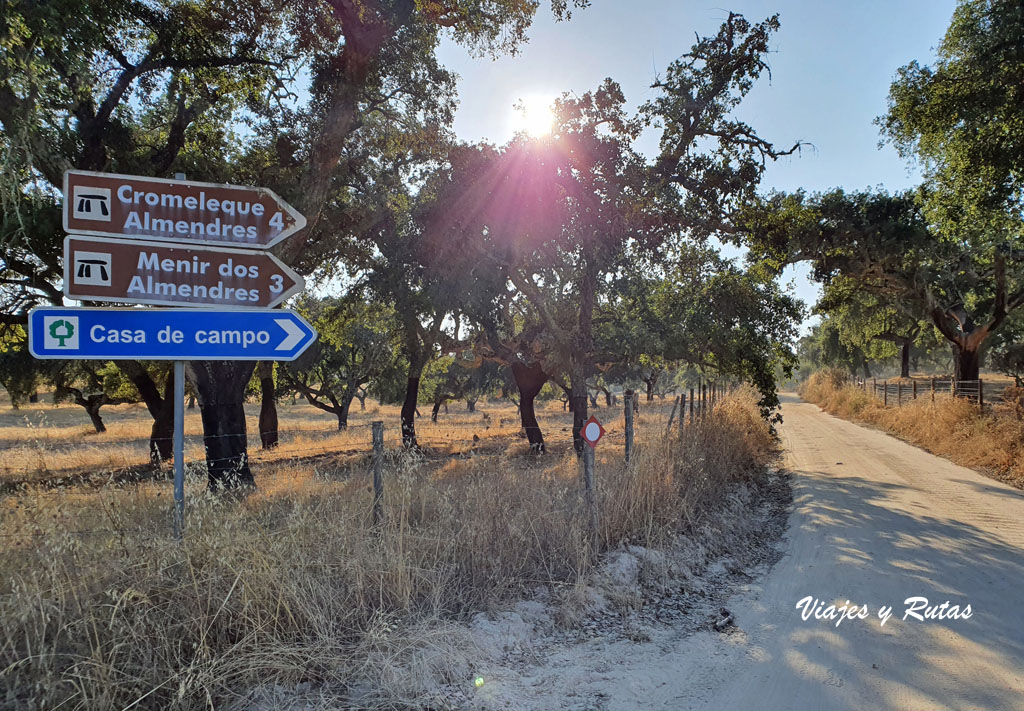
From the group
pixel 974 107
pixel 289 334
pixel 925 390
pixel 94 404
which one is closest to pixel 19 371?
pixel 94 404

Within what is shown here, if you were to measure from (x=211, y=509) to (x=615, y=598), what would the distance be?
3.24m

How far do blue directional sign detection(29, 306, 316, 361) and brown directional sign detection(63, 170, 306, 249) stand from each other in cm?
57

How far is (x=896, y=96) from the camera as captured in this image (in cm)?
1208

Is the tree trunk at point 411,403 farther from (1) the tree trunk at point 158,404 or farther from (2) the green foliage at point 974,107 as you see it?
(2) the green foliage at point 974,107

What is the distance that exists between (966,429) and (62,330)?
17.8m

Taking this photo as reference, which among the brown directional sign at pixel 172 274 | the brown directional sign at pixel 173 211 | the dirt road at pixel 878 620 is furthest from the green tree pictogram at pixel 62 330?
the dirt road at pixel 878 620

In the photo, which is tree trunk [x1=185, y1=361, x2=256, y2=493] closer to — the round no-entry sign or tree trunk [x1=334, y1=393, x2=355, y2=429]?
the round no-entry sign

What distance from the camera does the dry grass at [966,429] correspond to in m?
11.5

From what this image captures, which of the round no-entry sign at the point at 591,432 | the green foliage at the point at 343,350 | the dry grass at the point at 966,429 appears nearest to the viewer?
the round no-entry sign at the point at 591,432

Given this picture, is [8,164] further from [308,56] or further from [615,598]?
[615,598]

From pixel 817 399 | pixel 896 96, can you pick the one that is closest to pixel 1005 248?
pixel 896 96

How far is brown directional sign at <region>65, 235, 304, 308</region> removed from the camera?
4.03m

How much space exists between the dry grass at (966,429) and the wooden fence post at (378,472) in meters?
11.0

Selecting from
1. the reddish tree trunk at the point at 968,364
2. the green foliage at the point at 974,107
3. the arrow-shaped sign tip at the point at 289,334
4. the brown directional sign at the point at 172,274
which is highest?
→ the green foliage at the point at 974,107
